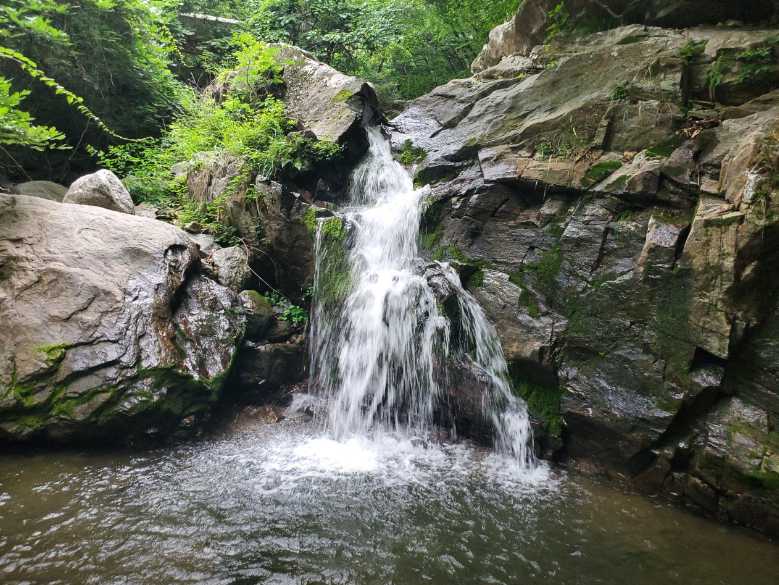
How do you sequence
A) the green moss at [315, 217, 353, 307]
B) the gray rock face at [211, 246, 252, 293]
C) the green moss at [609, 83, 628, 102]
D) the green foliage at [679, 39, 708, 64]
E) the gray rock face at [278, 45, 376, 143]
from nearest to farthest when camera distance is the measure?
the green foliage at [679, 39, 708, 64]
the green moss at [609, 83, 628, 102]
the green moss at [315, 217, 353, 307]
the gray rock face at [211, 246, 252, 293]
the gray rock face at [278, 45, 376, 143]

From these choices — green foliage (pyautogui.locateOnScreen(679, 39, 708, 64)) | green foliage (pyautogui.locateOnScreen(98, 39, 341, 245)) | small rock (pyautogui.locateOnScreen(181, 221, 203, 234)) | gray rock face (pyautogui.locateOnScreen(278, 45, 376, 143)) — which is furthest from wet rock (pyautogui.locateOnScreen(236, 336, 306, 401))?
green foliage (pyautogui.locateOnScreen(679, 39, 708, 64))

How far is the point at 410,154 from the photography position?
858 centimetres

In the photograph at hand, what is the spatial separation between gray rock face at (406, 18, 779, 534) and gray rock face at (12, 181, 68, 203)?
21.9 feet

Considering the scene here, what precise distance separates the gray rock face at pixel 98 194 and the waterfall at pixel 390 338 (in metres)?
3.43

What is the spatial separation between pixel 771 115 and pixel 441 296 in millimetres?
3981

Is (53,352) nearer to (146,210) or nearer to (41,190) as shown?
(146,210)

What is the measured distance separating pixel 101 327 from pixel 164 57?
8.63m

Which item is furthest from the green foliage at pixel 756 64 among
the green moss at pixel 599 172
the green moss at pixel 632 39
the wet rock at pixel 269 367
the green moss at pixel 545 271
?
the wet rock at pixel 269 367

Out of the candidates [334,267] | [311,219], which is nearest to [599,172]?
[334,267]

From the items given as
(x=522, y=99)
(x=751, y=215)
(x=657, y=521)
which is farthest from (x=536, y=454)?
(x=522, y=99)

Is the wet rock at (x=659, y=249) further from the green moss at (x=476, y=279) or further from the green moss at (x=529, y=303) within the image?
the green moss at (x=476, y=279)

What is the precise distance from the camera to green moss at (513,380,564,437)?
473cm

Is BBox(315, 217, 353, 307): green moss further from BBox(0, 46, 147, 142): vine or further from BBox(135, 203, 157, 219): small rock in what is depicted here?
BBox(0, 46, 147, 142): vine

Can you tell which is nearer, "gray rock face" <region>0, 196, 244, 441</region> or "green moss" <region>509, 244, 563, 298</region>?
"gray rock face" <region>0, 196, 244, 441</region>
